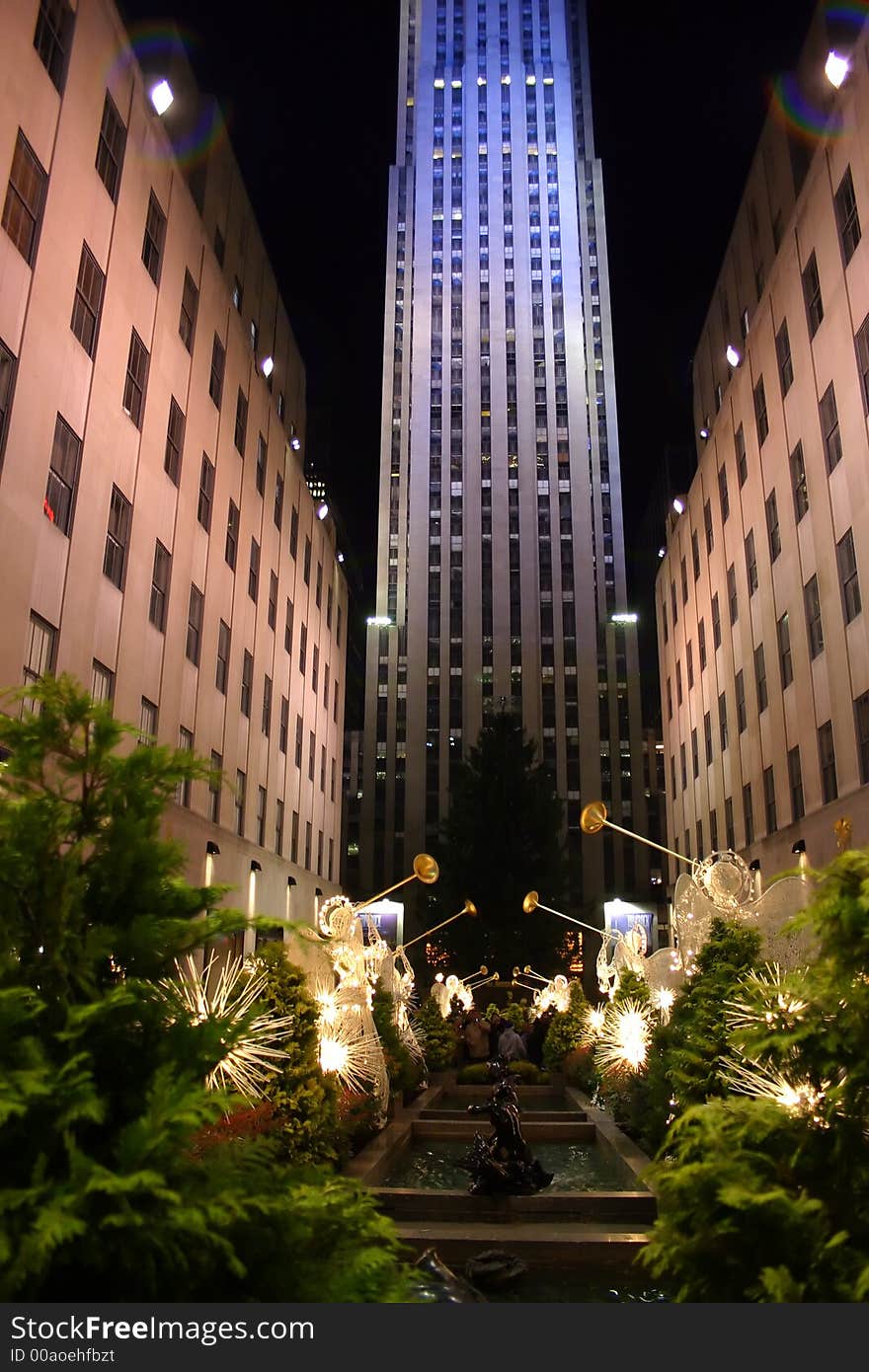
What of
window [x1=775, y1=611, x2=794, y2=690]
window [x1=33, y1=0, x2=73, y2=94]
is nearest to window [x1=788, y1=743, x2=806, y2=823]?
window [x1=775, y1=611, x2=794, y2=690]

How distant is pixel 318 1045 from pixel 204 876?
16929 millimetres

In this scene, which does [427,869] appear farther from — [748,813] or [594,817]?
[748,813]

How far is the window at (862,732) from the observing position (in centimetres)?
2634

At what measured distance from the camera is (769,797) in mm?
35719

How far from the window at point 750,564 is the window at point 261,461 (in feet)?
65.5

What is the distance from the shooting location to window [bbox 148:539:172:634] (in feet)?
91.4

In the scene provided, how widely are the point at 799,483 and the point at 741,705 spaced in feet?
35.2

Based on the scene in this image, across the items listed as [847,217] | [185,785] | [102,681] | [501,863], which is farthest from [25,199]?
[501,863]

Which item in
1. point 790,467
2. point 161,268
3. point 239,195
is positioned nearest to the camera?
point 161,268

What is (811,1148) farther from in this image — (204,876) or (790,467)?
(790,467)

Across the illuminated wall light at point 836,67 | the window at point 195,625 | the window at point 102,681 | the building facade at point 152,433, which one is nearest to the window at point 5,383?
the building facade at point 152,433

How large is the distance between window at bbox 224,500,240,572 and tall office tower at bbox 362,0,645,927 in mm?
49495

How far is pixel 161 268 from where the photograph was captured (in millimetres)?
27812

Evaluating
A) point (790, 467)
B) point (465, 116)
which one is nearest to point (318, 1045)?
point (790, 467)
